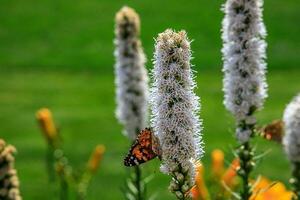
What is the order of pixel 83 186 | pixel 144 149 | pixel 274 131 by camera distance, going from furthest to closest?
pixel 83 186 → pixel 274 131 → pixel 144 149

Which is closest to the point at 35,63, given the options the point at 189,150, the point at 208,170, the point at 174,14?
the point at 174,14

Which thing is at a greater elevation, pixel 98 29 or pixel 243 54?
pixel 98 29

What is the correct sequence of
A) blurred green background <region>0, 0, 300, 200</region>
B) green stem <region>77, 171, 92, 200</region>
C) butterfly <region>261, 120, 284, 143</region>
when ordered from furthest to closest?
blurred green background <region>0, 0, 300, 200</region>
green stem <region>77, 171, 92, 200</region>
butterfly <region>261, 120, 284, 143</region>

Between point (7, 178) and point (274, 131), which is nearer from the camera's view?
point (7, 178)

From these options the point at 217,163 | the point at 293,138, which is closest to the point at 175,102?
the point at 293,138

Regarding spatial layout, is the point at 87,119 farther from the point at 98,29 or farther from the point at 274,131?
the point at 274,131

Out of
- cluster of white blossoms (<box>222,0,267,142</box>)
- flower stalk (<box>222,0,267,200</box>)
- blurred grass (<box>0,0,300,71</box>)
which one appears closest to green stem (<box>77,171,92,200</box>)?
flower stalk (<box>222,0,267,200</box>)

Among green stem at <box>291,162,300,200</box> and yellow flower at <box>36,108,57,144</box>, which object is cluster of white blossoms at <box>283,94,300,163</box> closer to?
green stem at <box>291,162,300,200</box>
